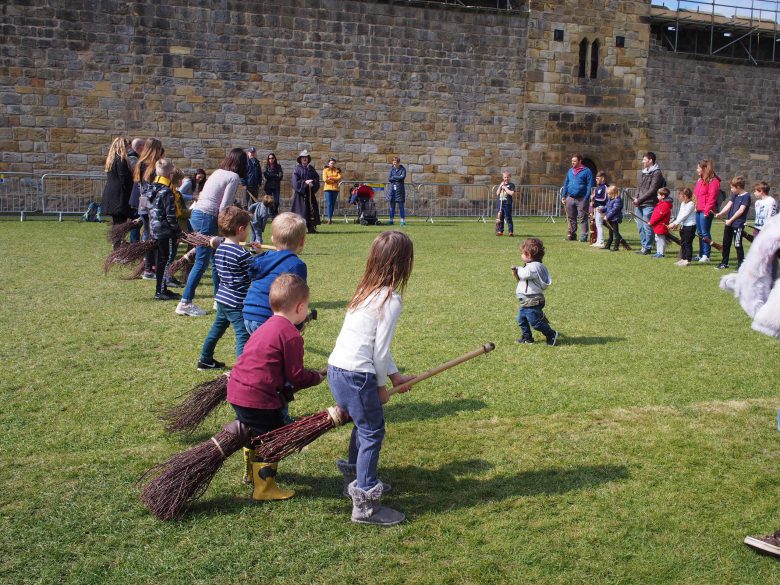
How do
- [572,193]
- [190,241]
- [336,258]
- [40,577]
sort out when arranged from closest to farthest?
[40,577] → [190,241] → [336,258] → [572,193]

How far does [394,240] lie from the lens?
4.08m

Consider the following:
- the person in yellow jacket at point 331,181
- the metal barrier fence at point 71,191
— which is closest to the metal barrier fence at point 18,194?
the metal barrier fence at point 71,191

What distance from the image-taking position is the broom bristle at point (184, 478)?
393 cm

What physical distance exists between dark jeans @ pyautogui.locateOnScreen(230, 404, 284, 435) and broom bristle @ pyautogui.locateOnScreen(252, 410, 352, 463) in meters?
0.09

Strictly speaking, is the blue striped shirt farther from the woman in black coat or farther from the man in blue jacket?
the man in blue jacket

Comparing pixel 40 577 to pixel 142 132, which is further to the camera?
pixel 142 132

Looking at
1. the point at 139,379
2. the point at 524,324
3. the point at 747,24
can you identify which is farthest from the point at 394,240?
the point at 747,24

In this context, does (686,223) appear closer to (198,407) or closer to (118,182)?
(118,182)

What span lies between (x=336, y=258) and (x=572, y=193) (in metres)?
6.26

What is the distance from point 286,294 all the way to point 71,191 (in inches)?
702

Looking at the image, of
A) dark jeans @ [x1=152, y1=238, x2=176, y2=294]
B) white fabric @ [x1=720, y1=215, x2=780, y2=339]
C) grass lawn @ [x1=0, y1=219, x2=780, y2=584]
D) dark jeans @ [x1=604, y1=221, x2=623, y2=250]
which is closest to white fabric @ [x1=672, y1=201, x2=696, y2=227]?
dark jeans @ [x1=604, y1=221, x2=623, y2=250]

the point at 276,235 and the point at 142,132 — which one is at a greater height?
the point at 142,132

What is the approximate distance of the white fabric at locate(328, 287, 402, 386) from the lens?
393 centimetres

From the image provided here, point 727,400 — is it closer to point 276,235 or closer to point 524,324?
point 524,324
